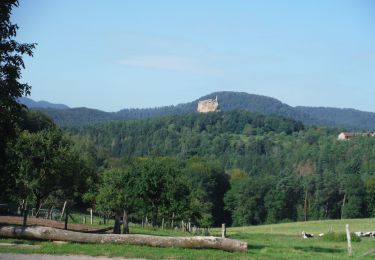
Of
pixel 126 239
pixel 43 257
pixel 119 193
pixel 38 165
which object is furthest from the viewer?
pixel 119 193

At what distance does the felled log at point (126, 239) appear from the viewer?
22.1 metres

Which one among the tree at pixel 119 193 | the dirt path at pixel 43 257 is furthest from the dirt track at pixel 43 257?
the tree at pixel 119 193

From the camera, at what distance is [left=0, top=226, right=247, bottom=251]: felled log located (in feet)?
72.4

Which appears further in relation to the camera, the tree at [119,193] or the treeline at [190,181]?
the tree at [119,193]

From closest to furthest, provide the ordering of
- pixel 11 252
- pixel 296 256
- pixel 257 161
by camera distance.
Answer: pixel 11 252, pixel 296 256, pixel 257 161

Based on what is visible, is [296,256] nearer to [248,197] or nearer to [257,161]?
[248,197]

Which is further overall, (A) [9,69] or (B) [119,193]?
(B) [119,193]

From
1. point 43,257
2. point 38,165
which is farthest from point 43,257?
point 38,165

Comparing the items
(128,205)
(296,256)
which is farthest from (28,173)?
(296,256)

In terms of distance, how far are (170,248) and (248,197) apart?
350 feet

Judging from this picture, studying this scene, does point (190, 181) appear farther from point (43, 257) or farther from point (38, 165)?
point (43, 257)

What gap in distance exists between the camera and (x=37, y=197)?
33.3 metres

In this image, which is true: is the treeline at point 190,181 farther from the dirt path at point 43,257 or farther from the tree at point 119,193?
the dirt path at point 43,257

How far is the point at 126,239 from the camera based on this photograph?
22375 mm
